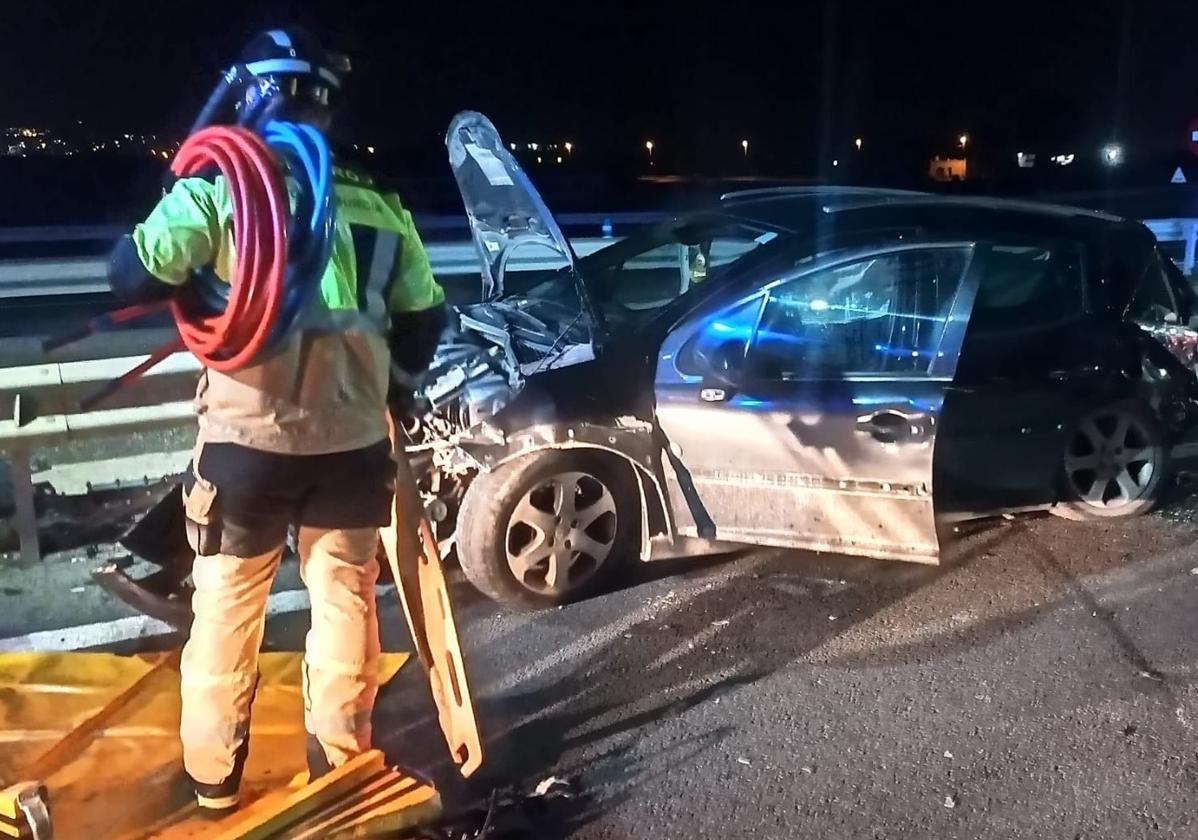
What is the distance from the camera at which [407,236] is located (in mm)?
2791

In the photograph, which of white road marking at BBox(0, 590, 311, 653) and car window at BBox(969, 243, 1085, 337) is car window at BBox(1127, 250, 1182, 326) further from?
white road marking at BBox(0, 590, 311, 653)

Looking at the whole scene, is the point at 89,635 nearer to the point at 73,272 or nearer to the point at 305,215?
the point at 305,215

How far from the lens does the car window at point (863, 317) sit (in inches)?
172

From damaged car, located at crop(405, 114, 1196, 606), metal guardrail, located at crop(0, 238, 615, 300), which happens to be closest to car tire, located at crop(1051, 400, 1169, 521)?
damaged car, located at crop(405, 114, 1196, 606)

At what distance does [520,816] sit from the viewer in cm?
302

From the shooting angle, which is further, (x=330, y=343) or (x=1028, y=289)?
(x=1028, y=289)

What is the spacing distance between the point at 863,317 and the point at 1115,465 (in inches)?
61.2

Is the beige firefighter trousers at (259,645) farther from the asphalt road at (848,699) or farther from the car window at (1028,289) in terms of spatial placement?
the car window at (1028,289)

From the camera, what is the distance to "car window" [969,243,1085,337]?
474cm

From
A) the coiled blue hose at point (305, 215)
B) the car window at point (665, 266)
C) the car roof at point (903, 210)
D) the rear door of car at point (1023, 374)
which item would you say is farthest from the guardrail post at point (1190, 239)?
the coiled blue hose at point (305, 215)

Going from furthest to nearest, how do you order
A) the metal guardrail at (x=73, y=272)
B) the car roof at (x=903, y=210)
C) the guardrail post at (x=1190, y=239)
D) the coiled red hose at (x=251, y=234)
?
the metal guardrail at (x=73, y=272)
the guardrail post at (x=1190, y=239)
the car roof at (x=903, y=210)
the coiled red hose at (x=251, y=234)

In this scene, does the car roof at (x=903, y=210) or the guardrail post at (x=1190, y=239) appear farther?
the guardrail post at (x=1190, y=239)

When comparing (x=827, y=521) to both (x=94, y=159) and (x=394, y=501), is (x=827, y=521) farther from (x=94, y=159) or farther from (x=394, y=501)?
(x=94, y=159)

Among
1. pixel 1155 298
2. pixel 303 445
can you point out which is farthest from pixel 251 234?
pixel 1155 298
